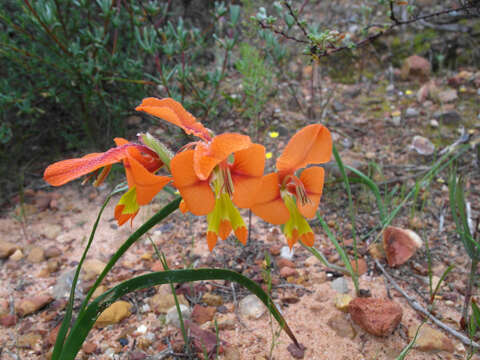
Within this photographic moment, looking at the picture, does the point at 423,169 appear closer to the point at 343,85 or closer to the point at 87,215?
the point at 343,85

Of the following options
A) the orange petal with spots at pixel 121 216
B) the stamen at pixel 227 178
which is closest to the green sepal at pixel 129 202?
the orange petal with spots at pixel 121 216

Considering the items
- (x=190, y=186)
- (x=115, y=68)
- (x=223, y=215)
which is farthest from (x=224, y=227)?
(x=115, y=68)

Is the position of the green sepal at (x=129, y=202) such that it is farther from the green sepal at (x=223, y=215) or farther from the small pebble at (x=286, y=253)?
the small pebble at (x=286, y=253)

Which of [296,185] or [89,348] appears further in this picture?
[89,348]

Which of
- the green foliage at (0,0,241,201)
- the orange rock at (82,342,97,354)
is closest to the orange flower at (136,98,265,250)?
the orange rock at (82,342,97,354)

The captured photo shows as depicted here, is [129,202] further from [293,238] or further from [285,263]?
[285,263]

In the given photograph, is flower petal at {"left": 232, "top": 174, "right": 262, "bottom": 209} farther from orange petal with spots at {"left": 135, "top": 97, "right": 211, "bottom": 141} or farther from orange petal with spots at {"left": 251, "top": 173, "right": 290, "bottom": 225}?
orange petal with spots at {"left": 135, "top": 97, "right": 211, "bottom": 141}

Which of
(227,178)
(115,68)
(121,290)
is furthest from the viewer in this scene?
(115,68)
